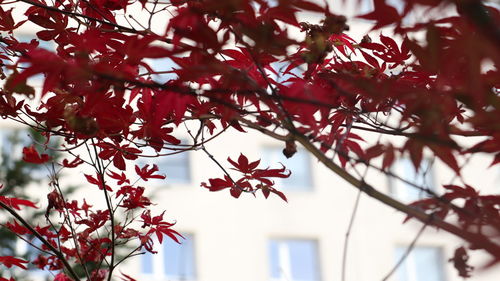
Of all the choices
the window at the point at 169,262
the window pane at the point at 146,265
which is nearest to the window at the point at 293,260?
the window at the point at 169,262

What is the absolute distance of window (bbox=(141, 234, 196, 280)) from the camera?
28.8ft

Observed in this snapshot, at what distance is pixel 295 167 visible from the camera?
988 centimetres

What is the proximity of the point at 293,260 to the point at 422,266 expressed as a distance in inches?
66.0

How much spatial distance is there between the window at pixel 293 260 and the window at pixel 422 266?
3.67 ft

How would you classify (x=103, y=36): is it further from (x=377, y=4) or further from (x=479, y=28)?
(x=479, y=28)

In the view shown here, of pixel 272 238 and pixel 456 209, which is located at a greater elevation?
pixel 272 238

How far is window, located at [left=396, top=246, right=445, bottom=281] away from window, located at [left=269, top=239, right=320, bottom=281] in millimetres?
1120

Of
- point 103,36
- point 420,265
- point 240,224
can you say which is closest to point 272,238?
point 240,224

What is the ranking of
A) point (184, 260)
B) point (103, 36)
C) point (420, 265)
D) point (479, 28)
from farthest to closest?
1. point (420, 265)
2. point (184, 260)
3. point (103, 36)
4. point (479, 28)

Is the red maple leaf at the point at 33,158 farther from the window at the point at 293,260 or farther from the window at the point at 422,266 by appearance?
the window at the point at 422,266

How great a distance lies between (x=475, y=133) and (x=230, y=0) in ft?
1.71

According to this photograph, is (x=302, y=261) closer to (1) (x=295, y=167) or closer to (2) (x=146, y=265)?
(1) (x=295, y=167)

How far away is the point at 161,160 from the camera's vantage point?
9.38 m

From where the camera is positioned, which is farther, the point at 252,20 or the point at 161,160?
the point at 161,160
